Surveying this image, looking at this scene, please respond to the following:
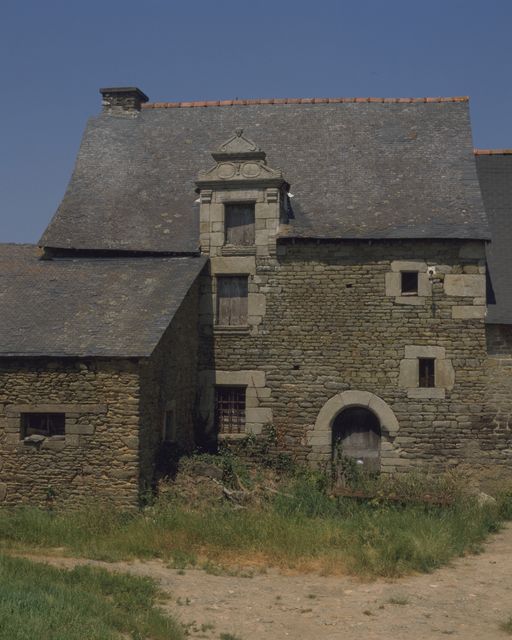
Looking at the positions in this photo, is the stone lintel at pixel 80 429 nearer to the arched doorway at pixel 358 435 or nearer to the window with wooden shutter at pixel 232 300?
the window with wooden shutter at pixel 232 300

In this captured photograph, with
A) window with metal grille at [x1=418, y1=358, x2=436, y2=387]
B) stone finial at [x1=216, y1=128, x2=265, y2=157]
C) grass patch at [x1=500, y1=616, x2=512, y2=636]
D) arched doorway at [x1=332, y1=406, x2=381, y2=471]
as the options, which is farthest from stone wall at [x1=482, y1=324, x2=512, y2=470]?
grass patch at [x1=500, y1=616, x2=512, y2=636]

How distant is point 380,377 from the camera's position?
655 inches

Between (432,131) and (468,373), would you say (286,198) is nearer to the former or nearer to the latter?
(432,131)

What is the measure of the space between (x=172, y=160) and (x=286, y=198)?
3.08 metres

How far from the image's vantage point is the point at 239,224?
17500 millimetres

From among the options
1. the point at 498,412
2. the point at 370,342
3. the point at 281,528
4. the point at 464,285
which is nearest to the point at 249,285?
the point at 370,342

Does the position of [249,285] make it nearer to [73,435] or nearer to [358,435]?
[358,435]

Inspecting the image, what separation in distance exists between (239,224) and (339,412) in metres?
4.21

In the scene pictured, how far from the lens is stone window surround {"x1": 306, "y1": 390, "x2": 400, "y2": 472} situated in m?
16.5

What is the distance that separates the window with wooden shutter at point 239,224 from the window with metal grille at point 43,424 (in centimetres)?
524

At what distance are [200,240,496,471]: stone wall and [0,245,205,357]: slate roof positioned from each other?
1.95m

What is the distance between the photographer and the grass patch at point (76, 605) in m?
8.33

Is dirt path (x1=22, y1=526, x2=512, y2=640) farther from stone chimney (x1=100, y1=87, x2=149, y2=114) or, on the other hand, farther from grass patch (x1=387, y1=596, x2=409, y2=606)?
stone chimney (x1=100, y1=87, x2=149, y2=114)

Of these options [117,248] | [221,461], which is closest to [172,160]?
[117,248]
